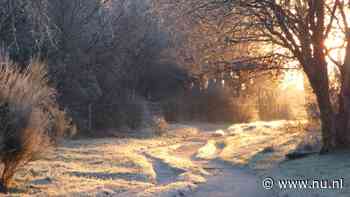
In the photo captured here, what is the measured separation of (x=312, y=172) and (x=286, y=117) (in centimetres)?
3755

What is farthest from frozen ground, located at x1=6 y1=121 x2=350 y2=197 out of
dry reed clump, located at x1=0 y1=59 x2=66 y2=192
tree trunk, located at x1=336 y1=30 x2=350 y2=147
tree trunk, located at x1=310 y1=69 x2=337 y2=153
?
tree trunk, located at x1=336 y1=30 x2=350 y2=147

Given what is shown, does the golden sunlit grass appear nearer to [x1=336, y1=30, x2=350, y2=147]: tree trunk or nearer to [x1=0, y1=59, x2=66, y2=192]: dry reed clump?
[x1=336, y1=30, x2=350, y2=147]: tree trunk

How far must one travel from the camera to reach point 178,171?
17984 millimetres

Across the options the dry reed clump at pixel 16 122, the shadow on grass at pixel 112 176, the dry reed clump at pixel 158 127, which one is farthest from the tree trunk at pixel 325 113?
the dry reed clump at pixel 158 127

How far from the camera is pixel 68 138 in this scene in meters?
29.2

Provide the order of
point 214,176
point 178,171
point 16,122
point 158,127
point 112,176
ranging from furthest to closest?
point 158,127, point 178,171, point 214,176, point 112,176, point 16,122

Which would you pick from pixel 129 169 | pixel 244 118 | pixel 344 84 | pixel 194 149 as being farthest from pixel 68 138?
pixel 244 118

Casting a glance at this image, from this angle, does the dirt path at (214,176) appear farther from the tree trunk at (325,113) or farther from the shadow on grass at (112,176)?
the tree trunk at (325,113)

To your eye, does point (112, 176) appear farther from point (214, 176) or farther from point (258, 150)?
point (258, 150)

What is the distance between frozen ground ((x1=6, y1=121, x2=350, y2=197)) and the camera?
13.3 m

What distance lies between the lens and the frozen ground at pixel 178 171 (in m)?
13.3

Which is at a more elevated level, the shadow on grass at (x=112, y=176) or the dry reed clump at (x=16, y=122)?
the dry reed clump at (x=16, y=122)

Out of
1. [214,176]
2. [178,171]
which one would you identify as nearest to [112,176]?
[178,171]

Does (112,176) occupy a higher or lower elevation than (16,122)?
lower
